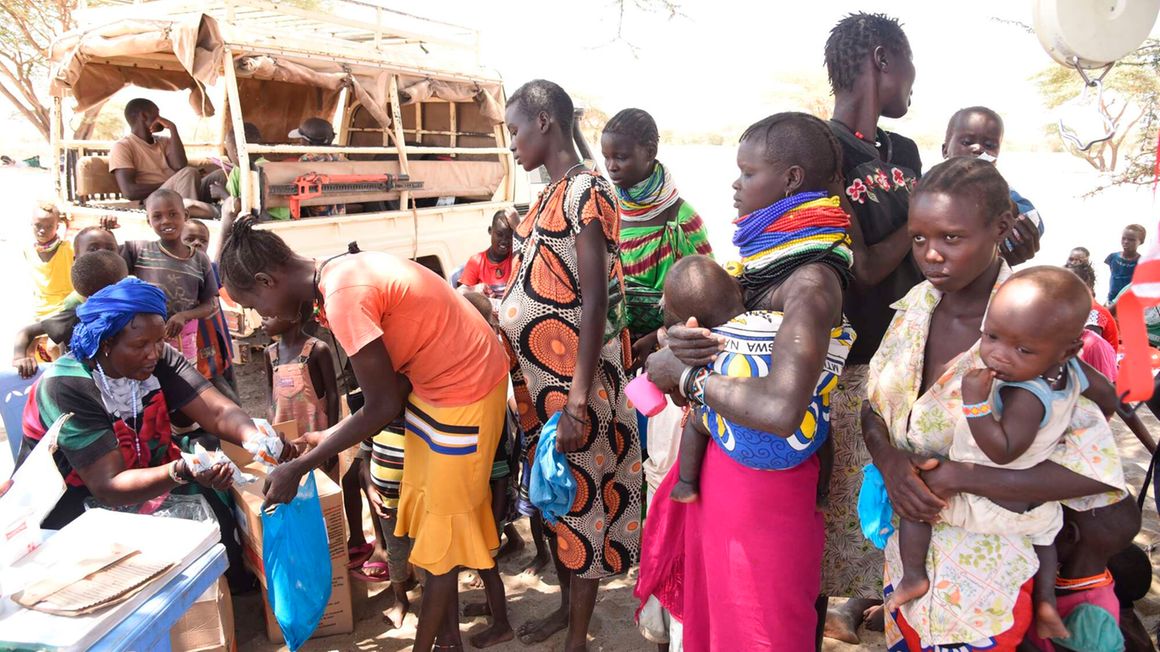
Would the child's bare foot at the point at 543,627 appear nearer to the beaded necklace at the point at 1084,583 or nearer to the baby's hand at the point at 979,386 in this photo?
the beaded necklace at the point at 1084,583

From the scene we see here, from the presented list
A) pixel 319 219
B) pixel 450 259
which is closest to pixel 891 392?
pixel 319 219

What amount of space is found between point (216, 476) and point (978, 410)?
213 centimetres

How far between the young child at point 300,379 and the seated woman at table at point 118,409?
0.45 m

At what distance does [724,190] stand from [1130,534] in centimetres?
1651

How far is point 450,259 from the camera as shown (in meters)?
6.96

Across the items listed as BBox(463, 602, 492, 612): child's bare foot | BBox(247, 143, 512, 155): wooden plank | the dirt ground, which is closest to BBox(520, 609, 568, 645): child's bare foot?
the dirt ground

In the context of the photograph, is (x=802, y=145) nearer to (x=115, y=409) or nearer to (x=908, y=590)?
(x=908, y=590)

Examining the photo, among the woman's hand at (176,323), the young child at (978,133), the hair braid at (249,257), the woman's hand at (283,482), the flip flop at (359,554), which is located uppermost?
the young child at (978,133)

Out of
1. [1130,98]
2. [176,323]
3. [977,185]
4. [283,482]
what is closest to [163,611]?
[283,482]

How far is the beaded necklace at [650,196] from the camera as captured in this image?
304 centimetres

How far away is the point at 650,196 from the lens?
304 centimetres

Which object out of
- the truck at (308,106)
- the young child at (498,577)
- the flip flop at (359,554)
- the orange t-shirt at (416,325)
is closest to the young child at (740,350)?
the orange t-shirt at (416,325)

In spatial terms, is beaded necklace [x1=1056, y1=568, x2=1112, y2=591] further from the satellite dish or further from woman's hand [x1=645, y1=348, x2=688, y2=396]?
the satellite dish

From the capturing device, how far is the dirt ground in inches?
112
